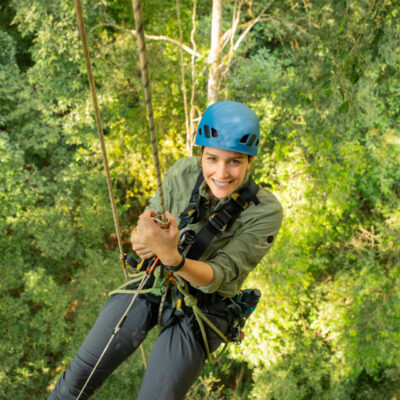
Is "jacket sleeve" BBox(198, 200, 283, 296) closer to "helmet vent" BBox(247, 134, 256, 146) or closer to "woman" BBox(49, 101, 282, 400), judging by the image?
"woman" BBox(49, 101, 282, 400)

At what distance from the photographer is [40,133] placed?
7855 mm

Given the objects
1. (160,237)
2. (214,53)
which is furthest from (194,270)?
(214,53)

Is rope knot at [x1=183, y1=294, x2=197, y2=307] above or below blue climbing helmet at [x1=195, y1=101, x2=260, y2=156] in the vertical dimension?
below

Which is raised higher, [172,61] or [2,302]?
[172,61]

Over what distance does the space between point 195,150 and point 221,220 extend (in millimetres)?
6390

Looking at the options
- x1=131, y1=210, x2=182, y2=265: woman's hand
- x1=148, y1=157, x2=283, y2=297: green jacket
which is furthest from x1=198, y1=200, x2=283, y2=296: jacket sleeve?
x1=131, y1=210, x2=182, y2=265: woman's hand

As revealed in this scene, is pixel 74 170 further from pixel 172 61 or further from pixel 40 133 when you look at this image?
pixel 172 61

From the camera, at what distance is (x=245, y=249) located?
5.07 feet

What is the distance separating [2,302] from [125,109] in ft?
15.1

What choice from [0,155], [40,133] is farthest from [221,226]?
[40,133]

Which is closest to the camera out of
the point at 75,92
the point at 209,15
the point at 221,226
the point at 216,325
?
the point at 221,226

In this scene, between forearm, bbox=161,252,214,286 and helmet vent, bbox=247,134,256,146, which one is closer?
forearm, bbox=161,252,214,286

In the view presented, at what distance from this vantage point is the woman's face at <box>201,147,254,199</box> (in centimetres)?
157

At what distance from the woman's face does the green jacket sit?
4.0 inches
